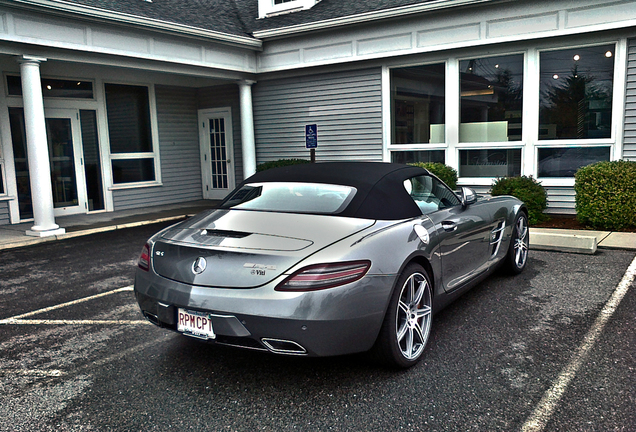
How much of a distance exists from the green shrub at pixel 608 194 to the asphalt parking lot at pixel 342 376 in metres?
3.53

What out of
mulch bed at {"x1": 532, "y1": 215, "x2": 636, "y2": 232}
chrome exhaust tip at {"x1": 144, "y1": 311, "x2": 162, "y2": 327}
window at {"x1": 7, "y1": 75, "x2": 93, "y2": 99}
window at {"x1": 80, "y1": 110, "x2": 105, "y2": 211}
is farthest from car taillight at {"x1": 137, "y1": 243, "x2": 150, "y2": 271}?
window at {"x1": 80, "y1": 110, "x2": 105, "y2": 211}

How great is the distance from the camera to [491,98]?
10383 millimetres

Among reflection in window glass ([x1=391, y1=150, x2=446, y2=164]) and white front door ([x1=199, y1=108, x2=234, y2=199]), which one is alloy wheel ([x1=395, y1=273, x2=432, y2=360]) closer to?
reflection in window glass ([x1=391, y1=150, x2=446, y2=164])

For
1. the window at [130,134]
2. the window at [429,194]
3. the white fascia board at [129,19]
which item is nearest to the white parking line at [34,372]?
the window at [429,194]

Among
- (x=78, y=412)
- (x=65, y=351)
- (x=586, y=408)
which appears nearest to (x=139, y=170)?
(x=65, y=351)

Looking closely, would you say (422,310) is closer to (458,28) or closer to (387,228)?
(387,228)

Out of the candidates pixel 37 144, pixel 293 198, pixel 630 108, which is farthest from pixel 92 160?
pixel 630 108

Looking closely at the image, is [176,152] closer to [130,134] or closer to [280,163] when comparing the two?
[130,134]

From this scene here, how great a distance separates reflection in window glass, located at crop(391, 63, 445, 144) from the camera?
36.1 feet

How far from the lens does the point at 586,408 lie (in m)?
2.91

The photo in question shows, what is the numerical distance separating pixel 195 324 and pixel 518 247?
4.01 metres

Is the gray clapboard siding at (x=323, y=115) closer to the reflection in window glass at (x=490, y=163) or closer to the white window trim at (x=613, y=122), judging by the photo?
the reflection in window glass at (x=490, y=163)

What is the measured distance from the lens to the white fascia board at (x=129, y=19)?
8398 mm

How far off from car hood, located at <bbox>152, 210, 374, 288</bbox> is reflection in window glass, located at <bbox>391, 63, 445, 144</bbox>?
8.09 m
